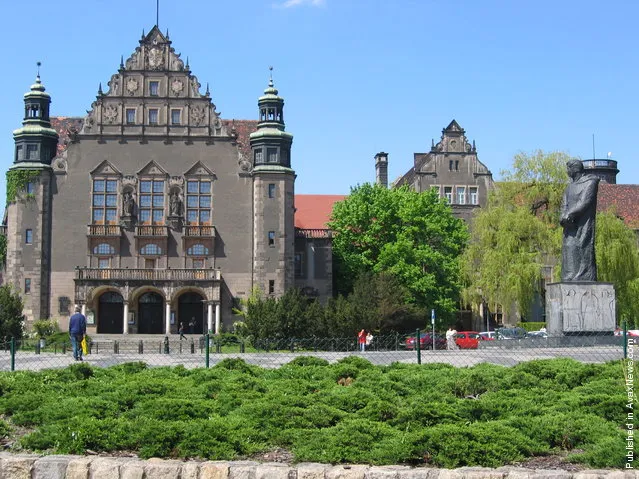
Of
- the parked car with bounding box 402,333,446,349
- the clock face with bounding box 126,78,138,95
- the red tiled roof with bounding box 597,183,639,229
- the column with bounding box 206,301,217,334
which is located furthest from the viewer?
the red tiled roof with bounding box 597,183,639,229

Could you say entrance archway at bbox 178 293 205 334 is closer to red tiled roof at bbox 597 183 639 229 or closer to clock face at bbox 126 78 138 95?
clock face at bbox 126 78 138 95

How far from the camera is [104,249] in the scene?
60.8 m

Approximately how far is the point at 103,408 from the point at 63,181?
4792 cm

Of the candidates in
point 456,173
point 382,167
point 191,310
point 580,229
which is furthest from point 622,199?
point 580,229

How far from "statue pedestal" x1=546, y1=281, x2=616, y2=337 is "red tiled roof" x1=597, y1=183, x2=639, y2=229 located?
48685 millimetres

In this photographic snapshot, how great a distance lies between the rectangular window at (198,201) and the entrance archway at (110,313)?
286 inches

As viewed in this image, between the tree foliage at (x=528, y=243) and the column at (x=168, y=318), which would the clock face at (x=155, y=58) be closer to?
the column at (x=168, y=318)

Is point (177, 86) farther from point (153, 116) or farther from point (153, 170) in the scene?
point (153, 170)

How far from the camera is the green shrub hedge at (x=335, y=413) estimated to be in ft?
40.5

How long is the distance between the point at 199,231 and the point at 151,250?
11.4ft

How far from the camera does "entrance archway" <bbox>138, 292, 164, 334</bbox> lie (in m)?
61.1

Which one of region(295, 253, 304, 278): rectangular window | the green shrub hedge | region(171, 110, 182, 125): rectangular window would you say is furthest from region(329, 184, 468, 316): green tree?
the green shrub hedge

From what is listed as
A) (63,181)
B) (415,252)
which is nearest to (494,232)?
(415,252)

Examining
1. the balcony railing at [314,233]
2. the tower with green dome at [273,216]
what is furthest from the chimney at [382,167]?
the tower with green dome at [273,216]
